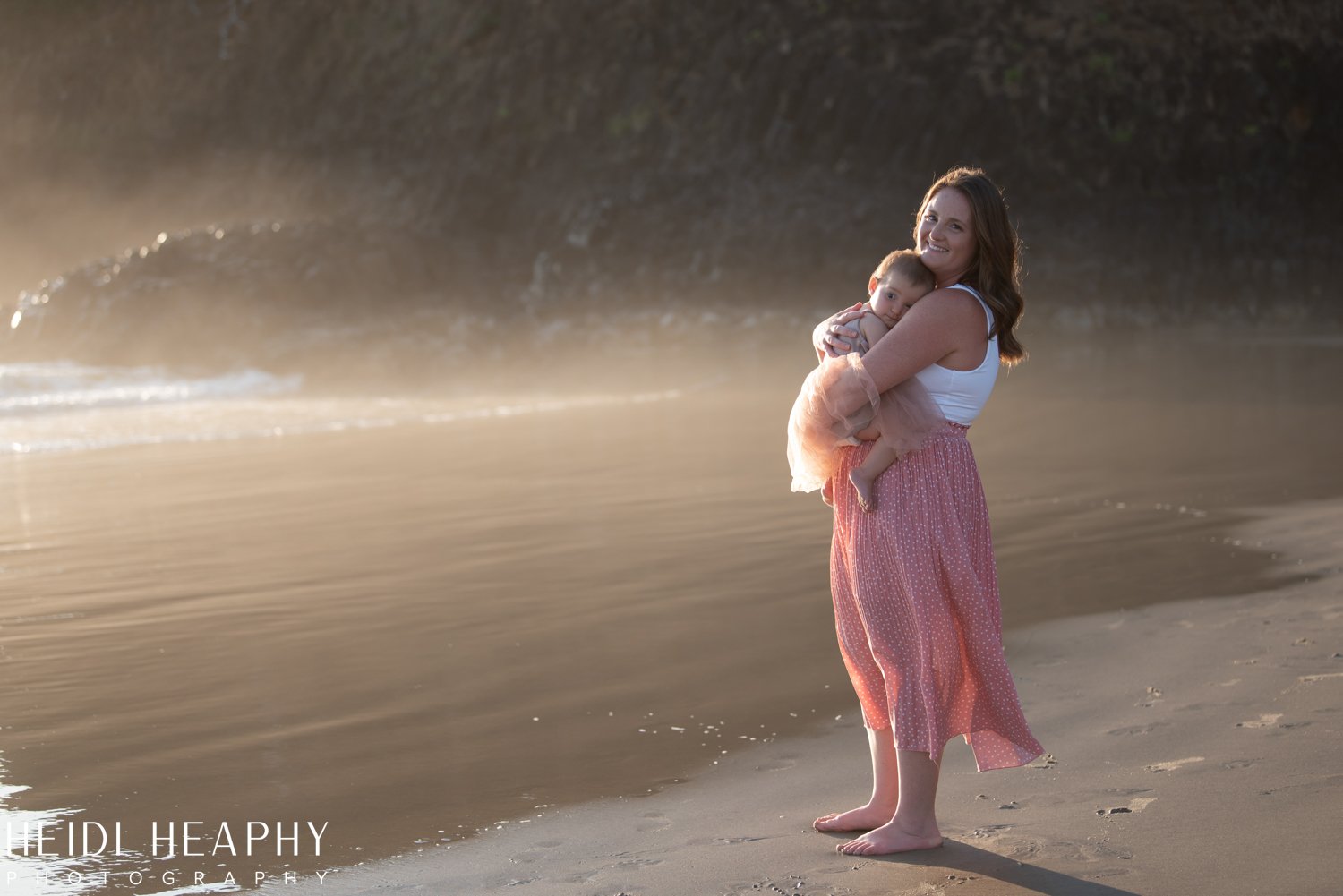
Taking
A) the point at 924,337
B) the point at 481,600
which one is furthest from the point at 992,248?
the point at 481,600

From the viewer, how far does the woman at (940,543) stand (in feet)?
10.8

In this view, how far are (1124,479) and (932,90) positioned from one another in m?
20.5

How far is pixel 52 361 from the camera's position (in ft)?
81.8

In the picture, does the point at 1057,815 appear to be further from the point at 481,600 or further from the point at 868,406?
the point at 481,600

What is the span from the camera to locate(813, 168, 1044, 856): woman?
3.28m

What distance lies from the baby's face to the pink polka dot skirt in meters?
0.31

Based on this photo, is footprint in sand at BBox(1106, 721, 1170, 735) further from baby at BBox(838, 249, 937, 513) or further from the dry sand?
baby at BBox(838, 249, 937, 513)

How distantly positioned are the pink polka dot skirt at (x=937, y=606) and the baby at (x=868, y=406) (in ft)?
0.16

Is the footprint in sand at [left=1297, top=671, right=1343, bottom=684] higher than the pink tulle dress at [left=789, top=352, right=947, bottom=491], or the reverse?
the pink tulle dress at [left=789, top=352, right=947, bottom=491]

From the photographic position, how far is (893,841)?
3283 millimetres

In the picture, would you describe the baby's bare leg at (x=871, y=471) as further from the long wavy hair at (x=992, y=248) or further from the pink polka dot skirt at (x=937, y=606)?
the long wavy hair at (x=992, y=248)

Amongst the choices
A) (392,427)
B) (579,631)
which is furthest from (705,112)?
(579,631)

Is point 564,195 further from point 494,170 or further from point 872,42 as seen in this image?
point 872,42

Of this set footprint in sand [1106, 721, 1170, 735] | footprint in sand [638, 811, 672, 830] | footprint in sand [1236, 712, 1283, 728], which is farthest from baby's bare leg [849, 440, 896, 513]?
footprint in sand [1236, 712, 1283, 728]
